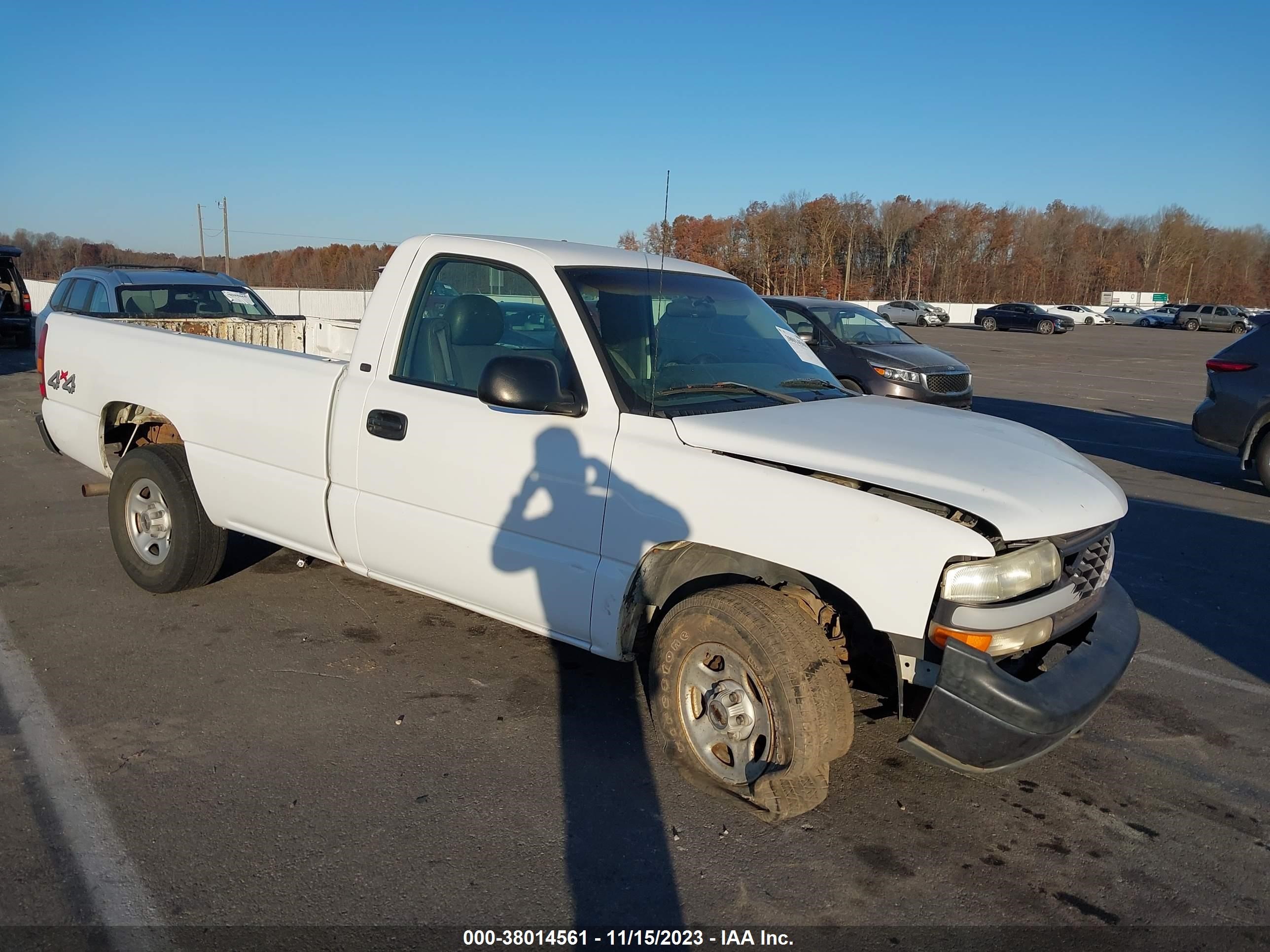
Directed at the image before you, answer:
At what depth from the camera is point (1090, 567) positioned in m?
3.53

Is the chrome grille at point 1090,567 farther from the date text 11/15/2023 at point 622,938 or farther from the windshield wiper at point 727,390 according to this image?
the date text 11/15/2023 at point 622,938

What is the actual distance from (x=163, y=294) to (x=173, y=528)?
6.79 m

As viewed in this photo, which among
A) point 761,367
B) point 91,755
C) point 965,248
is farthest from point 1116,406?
point 965,248

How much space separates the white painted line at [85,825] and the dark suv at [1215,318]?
63.2 metres

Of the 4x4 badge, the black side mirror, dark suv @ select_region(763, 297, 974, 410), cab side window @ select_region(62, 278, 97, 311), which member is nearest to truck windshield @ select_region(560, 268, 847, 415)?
the black side mirror

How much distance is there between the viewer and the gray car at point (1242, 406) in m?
9.34

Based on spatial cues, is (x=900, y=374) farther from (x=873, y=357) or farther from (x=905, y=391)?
(x=873, y=357)

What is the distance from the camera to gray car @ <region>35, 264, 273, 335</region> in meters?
10.8

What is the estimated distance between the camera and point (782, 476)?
328 centimetres

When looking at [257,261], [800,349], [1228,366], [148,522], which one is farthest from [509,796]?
[257,261]

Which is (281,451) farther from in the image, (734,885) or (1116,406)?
(1116,406)

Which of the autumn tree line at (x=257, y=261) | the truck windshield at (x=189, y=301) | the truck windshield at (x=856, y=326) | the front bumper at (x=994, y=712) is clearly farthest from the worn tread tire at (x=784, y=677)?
the autumn tree line at (x=257, y=261)

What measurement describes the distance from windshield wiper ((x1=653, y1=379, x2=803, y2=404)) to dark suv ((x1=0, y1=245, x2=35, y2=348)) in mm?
22061

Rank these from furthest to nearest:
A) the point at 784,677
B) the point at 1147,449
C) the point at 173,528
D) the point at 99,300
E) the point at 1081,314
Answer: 1. the point at 1081,314
2. the point at 1147,449
3. the point at 99,300
4. the point at 173,528
5. the point at 784,677
